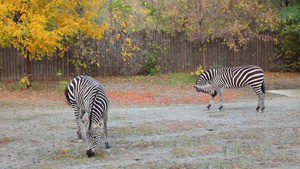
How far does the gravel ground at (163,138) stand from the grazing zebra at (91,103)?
0.40 meters

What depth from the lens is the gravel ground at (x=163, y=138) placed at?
7328 millimetres

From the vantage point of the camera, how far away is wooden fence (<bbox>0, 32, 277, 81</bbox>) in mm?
21953

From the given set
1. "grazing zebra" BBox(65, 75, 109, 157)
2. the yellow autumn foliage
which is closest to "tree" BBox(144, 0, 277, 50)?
the yellow autumn foliage

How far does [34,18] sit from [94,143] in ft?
32.2

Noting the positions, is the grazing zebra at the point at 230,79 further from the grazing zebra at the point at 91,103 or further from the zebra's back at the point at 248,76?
the grazing zebra at the point at 91,103

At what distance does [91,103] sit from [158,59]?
16214 millimetres

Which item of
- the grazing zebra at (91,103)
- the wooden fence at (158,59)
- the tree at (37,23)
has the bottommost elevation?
the grazing zebra at (91,103)

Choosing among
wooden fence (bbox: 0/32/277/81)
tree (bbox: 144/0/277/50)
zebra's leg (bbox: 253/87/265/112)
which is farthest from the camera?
wooden fence (bbox: 0/32/277/81)

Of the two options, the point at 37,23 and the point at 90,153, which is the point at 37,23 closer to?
the point at 37,23

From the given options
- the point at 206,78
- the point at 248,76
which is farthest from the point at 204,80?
the point at 248,76

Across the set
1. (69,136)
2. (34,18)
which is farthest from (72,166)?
(34,18)

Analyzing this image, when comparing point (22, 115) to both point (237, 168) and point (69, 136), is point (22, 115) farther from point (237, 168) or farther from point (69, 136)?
point (237, 168)

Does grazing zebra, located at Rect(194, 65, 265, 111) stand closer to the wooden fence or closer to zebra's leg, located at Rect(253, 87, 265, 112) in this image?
zebra's leg, located at Rect(253, 87, 265, 112)

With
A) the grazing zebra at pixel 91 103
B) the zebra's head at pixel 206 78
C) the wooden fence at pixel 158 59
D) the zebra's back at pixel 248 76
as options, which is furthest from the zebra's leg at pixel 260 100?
the wooden fence at pixel 158 59
